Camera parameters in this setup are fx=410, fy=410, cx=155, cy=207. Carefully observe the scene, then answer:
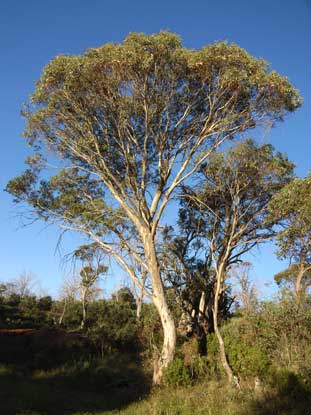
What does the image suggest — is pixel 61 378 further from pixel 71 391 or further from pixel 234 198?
pixel 234 198

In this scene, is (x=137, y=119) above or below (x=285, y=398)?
above

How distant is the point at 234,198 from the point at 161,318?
579 centimetres

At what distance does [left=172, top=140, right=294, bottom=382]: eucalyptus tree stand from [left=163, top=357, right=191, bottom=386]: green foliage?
397cm

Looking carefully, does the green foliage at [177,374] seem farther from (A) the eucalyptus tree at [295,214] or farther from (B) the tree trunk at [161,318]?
(A) the eucalyptus tree at [295,214]

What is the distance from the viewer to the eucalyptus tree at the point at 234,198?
15.6 meters

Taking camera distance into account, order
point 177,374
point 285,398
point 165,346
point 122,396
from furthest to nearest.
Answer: point 165,346 → point 177,374 → point 122,396 → point 285,398

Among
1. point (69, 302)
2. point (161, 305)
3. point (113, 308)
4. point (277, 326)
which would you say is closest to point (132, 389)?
point (161, 305)

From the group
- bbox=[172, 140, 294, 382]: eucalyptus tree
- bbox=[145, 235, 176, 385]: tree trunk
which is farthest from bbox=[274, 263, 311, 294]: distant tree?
bbox=[145, 235, 176, 385]: tree trunk

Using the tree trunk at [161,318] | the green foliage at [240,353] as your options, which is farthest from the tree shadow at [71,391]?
the green foliage at [240,353]

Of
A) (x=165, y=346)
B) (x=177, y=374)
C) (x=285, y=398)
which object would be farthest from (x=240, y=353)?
(x=285, y=398)

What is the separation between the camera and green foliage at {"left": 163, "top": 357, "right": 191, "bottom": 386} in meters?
11.2

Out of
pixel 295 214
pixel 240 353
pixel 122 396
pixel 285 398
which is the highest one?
pixel 295 214

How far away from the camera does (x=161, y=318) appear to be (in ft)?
42.8

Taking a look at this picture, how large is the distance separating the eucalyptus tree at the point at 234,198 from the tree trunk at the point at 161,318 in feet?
8.67
